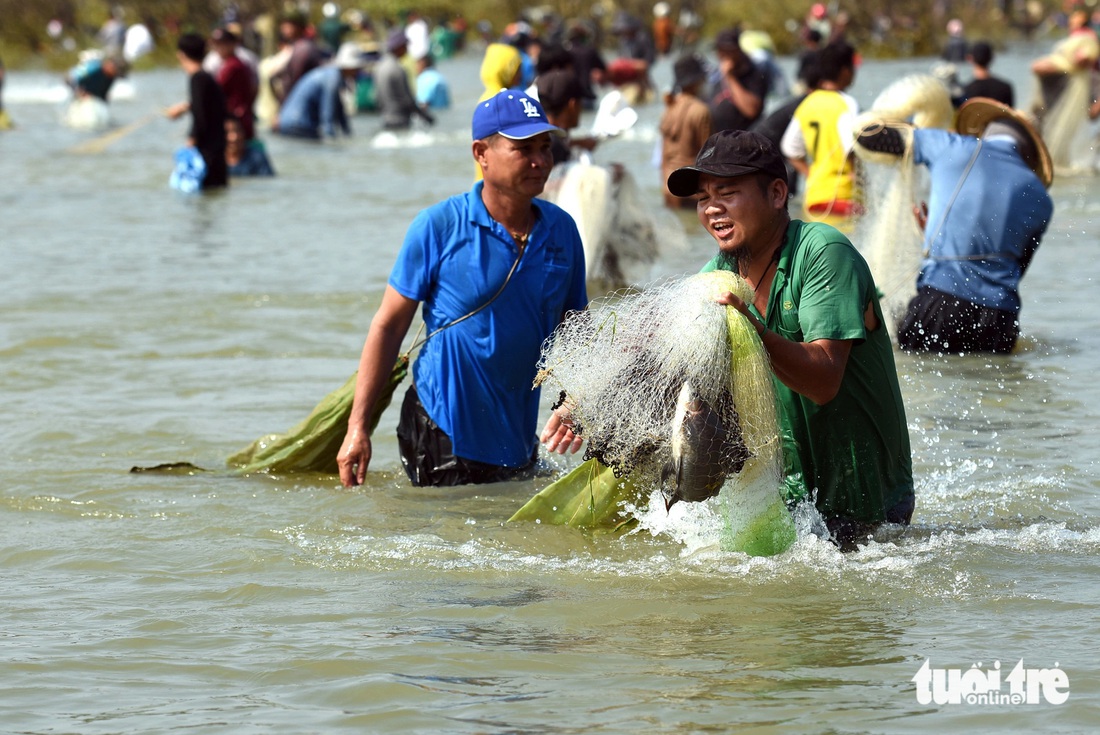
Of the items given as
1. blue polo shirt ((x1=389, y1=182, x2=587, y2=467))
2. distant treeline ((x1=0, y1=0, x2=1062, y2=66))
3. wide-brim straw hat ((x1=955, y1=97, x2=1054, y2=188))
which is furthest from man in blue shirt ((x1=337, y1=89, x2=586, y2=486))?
distant treeline ((x1=0, y1=0, x2=1062, y2=66))

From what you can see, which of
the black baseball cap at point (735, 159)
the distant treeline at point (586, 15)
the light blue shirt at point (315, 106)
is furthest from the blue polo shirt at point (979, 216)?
the distant treeline at point (586, 15)

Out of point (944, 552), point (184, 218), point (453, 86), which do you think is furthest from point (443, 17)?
point (944, 552)

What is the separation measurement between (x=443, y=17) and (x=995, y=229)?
46022mm

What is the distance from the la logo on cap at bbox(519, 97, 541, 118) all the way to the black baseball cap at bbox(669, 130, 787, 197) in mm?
1265

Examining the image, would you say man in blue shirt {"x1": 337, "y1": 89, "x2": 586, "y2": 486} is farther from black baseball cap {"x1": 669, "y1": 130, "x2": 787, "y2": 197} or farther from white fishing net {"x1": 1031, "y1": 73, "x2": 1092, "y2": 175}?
white fishing net {"x1": 1031, "y1": 73, "x2": 1092, "y2": 175}

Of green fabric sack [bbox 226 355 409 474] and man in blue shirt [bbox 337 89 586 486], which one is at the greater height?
man in blue shirt [bbox 337 89 586 486]

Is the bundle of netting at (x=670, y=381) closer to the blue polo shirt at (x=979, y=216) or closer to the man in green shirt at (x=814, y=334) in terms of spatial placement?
the man in green shirt at (x=814, y=334)

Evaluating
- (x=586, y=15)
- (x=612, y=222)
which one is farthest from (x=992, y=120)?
(x=586, y=15)

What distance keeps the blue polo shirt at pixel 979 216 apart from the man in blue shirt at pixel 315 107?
17.2 meters

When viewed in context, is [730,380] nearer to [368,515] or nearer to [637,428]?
[637,428]

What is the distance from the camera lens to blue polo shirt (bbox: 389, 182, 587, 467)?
5.45 meters

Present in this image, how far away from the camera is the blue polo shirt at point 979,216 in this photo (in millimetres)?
7977

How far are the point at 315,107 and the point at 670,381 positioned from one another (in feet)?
69.2

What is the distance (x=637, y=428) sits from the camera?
4297mm
